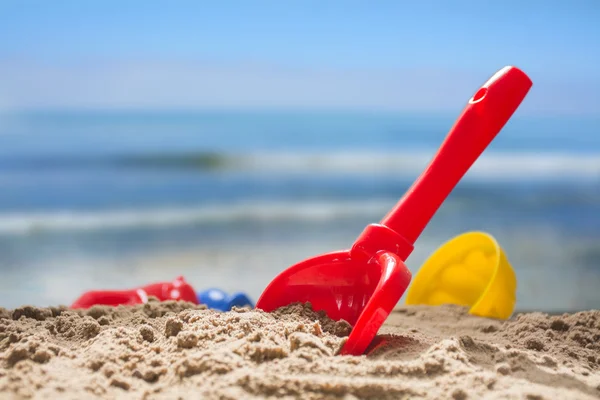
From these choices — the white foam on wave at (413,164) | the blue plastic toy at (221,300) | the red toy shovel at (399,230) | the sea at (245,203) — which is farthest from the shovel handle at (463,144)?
the white foam on wave at (413,164)

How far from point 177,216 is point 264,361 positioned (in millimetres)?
2167

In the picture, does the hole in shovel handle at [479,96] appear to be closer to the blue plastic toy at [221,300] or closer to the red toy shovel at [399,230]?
the red toy shovel at [399,230]

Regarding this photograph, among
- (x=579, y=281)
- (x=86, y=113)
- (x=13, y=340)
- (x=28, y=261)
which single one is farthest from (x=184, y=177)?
(x=86, y=113)

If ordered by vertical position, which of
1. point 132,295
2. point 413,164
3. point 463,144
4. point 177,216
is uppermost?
point 413,164

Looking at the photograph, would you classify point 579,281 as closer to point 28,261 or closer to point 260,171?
point 28,261

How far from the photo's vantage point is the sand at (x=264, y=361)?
0.67 m

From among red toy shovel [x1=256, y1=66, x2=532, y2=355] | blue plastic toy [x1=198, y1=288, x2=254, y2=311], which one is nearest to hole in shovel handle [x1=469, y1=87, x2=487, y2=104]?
red toy shovel [x1=256, y1=66, x2=532, y2=355]

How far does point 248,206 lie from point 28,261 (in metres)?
1.16

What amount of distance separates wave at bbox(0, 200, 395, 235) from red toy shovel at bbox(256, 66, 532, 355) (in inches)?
68.5

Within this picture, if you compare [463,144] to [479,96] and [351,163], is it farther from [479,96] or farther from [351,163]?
[351,163]

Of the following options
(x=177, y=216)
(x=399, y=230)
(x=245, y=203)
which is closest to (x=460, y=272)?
(x=399, y=230)

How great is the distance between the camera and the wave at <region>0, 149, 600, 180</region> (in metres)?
4.29

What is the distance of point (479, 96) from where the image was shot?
99 centimetres

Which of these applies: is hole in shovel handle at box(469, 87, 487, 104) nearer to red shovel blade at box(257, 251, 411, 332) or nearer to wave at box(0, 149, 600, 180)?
red shovel blade at box(257, 251, 411, 332)
